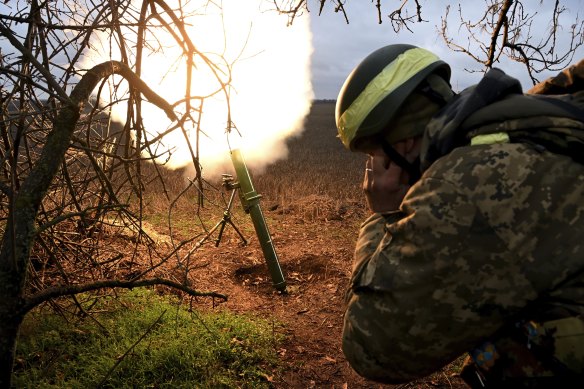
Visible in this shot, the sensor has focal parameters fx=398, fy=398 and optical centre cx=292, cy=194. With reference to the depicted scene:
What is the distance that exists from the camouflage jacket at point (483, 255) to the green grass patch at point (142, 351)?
223 centimetres

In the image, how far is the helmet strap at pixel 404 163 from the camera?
1913 millimetres

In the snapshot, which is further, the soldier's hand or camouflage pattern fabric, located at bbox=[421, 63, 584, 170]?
the soldier's hand

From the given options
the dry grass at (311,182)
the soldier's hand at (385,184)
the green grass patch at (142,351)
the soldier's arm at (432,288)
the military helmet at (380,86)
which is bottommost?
the dry grass at (311,182)

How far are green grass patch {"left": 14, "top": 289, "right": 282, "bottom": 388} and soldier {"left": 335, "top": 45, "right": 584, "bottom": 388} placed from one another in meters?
2.19

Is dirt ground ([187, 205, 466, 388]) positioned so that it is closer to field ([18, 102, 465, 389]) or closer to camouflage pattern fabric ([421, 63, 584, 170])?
field ([18, 102, 465, 389])

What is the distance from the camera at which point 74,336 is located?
4.05 metres


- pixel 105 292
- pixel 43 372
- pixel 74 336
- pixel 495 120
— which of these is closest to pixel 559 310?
pixel 495 120

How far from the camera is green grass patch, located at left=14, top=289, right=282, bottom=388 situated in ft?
11.5

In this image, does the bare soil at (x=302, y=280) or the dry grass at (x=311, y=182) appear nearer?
the bare soil at (x=302, y=280)

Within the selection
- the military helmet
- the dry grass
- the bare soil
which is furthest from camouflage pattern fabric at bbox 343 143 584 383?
the dry grass

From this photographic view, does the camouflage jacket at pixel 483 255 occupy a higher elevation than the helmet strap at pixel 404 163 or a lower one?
lower

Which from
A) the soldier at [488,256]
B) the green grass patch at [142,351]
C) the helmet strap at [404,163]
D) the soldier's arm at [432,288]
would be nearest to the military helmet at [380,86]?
the helmet strap at [404,163]

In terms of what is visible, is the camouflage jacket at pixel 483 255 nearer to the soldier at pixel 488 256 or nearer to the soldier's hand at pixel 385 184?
the soldier at pixel 488 256

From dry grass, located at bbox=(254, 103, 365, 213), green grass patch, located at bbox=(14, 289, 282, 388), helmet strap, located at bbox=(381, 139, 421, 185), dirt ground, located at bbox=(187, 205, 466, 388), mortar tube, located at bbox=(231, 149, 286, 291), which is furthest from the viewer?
dry grass, located at bbox=(254, 103, 365, 213)
